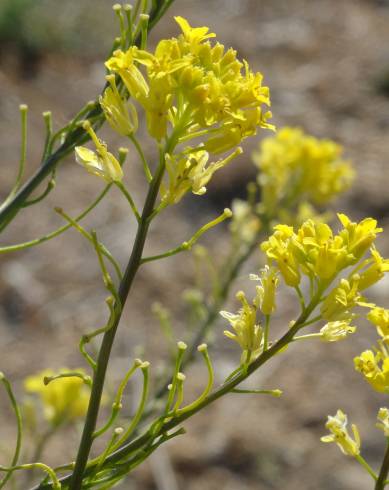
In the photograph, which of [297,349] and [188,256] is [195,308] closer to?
[297,349]

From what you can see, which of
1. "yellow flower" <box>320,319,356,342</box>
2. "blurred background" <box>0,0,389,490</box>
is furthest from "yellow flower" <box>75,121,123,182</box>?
"blurred background" <box>0,0,389,490</box>

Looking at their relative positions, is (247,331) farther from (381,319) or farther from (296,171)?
(296,171)

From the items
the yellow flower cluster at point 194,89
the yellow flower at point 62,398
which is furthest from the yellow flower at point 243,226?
the yellow flower cluster at point 194,89

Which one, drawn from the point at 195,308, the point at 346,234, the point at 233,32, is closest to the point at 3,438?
the point at 195,308

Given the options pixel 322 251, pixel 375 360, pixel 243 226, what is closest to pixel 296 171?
pixel 243 226

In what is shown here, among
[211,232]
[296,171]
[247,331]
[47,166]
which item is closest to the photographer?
[247,331]

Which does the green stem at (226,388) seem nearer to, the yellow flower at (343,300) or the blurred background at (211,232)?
the yellow flower at (343,300)

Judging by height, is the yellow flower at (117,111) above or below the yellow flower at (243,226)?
below

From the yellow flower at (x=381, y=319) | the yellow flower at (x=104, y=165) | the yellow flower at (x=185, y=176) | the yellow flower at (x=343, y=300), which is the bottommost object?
the yellow flower at (x=381, y=319)
